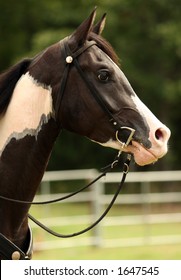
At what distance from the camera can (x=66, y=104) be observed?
3.76 meters

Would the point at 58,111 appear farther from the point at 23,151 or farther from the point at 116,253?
the point at 116,253

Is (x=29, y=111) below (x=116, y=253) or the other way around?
the other way around

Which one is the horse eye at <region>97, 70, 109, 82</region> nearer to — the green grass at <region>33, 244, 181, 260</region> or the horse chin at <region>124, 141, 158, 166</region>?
the horse chin at <region>124, 141, 158, 166</region>

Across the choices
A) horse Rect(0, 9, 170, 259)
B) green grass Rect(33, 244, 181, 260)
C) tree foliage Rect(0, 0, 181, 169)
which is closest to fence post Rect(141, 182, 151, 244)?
green grass Rect(33, 244, 181, 260)

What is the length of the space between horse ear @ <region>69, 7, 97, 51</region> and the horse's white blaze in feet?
0.88

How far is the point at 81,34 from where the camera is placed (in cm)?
379

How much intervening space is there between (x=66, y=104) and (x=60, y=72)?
17cm

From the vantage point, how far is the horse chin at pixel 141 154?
12.1 feet

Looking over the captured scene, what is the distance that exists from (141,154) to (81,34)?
70 centimetres

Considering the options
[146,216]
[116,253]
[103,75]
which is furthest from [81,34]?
[146,216]

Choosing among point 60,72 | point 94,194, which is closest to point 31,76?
point 60,72

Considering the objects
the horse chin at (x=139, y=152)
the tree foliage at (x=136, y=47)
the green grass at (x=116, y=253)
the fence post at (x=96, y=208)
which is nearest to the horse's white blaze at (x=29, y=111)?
the horse chin at (x=139, y=152)

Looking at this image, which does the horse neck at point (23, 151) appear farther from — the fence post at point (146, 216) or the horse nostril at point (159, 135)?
the fence post at point (146, 216)
